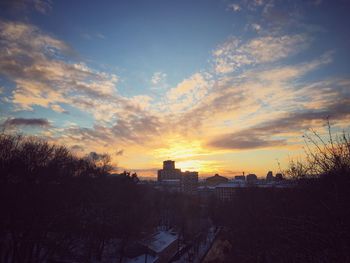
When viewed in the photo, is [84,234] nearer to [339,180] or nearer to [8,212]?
[8,212]

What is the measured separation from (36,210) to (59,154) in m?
9.67

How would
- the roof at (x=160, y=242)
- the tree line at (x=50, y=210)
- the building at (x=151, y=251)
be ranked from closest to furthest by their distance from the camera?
→ the tree line at (x=50, y=210) → the building at (x=151, y=251) → the roof at (x=160, y=242)

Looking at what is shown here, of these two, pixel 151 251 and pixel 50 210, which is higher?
pixel 50 210

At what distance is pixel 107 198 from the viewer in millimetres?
36344

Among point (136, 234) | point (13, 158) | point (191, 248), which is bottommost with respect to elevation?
point (191, 248)

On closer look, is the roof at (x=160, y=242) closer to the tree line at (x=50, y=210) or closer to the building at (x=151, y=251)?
the building at (x=151, y=251)

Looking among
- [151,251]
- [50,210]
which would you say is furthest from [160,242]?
[50,210]

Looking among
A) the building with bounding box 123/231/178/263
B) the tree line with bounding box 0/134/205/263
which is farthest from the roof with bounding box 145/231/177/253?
the tree line with bounding box 0/134/205/263

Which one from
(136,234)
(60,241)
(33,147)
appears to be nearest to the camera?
(60,241)

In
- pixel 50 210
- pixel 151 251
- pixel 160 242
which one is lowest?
pixel 151 251

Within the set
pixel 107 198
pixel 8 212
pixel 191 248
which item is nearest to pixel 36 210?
pixel 8 212

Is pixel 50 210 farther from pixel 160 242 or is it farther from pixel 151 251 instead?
pixel 160 242

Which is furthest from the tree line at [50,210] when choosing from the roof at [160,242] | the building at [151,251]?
the roof at [160,242]

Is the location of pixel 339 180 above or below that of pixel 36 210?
above
